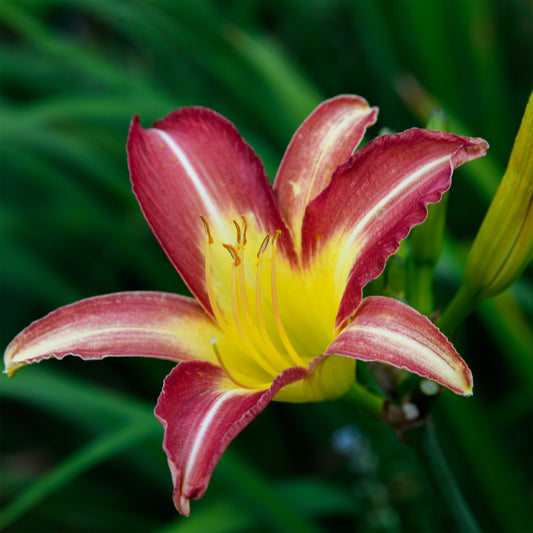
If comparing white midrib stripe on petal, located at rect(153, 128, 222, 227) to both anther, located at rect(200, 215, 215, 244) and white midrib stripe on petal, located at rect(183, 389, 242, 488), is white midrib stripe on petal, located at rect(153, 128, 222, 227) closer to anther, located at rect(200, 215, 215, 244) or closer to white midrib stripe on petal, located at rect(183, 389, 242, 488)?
anther, located at rect(200, 215, 215, 244)

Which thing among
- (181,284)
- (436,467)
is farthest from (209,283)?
(181,284)

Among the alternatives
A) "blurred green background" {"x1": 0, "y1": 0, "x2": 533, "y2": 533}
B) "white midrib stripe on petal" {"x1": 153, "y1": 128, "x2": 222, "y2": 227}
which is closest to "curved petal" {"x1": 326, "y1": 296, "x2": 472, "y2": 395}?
"white midrib stripe on petal" {"x1": 153, "y1": 128, "x2": 222, "y2": 227}

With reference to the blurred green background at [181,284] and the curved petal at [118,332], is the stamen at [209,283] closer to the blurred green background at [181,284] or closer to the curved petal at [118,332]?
the curved petal at [118,332]

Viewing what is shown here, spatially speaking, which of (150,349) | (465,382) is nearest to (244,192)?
(150,349)

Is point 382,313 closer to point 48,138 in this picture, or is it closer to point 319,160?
point 319,160

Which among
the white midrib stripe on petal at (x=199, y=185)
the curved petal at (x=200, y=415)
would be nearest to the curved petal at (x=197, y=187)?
the white midrib stripe on petal at (x=199, y=185)
